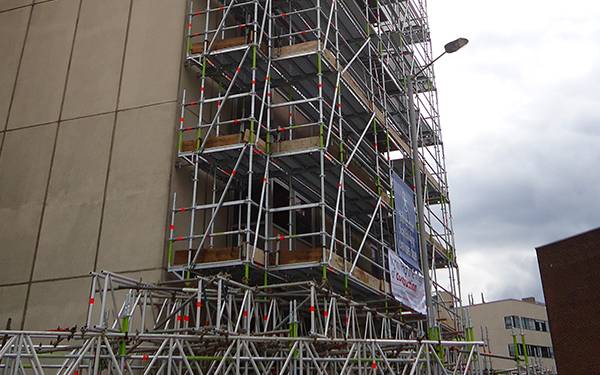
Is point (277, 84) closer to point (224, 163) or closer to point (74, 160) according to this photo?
point (224, 163)

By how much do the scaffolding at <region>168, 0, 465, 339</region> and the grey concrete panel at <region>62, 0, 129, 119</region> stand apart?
93.3 inches

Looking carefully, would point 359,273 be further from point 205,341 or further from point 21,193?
point 21,193

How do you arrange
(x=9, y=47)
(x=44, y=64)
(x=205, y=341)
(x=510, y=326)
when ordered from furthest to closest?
(x=510, y=326), (x=9, y=47), (x=44, y=64), (x=205, y=341)

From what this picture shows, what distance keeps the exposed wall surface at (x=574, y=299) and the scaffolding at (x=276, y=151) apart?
13871 millimetres

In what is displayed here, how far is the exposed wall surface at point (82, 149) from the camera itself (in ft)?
49.8

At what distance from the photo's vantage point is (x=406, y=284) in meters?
18.6

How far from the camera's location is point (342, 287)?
16.7m

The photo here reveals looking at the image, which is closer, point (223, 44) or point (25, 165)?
point (223, 44)

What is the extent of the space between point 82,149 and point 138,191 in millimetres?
2625

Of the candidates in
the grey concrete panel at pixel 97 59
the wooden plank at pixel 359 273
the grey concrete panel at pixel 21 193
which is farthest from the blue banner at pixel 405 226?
the grey concrete panel at pixel 21 193

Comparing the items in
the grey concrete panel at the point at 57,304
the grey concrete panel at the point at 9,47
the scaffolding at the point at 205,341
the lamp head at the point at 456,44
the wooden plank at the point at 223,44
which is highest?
the grey concrete panel at the point at 9,47

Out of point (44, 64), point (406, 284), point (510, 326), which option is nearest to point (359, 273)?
point (406, 284)

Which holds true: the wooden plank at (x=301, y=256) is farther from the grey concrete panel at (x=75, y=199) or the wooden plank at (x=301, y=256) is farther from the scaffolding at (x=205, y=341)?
the grey concrete panel at (x=75, y=199)

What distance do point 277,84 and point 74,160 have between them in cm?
610
